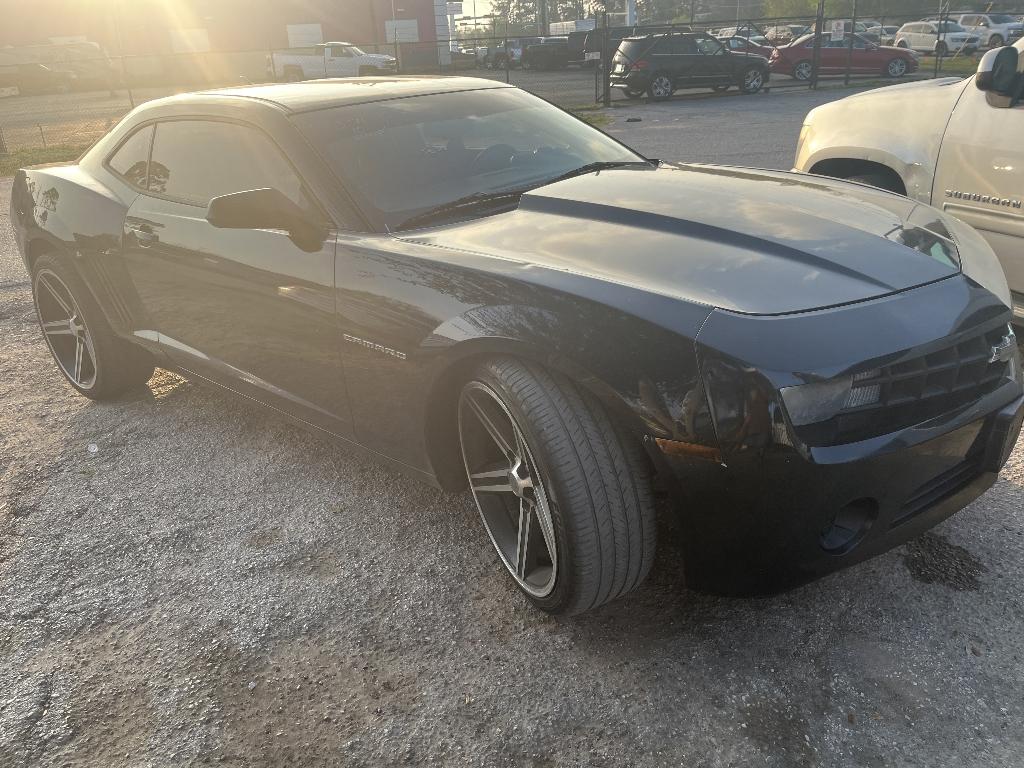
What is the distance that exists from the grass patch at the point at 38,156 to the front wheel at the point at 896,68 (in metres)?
21.1

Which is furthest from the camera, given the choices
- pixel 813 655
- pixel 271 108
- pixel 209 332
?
pixel 209 332

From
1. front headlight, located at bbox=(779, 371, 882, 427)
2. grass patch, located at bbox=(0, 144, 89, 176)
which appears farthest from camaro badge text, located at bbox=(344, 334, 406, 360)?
grass patch, located at bbox=(0, 144, 89, 176)

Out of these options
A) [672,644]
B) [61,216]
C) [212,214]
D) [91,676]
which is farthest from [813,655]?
[61,216]

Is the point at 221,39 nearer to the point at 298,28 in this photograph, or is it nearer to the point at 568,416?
the point at 298,28

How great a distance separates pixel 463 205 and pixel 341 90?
94 centimetres

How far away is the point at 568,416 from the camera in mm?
2184

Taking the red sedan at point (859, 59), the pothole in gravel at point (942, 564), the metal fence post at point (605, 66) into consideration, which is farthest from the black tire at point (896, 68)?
the pothole in gravel at point (942, 564)

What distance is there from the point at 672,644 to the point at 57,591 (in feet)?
6.69

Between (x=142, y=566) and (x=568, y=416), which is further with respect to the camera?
(x=142, y=566)

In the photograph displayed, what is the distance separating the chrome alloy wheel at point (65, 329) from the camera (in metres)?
4.33

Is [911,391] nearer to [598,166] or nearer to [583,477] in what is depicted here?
[583,477]

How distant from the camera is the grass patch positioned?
14.5m

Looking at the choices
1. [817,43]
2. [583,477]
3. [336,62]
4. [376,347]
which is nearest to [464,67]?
[336,62]

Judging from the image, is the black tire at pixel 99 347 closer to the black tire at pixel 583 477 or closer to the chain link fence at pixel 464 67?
the black tire at pixel 583 477
